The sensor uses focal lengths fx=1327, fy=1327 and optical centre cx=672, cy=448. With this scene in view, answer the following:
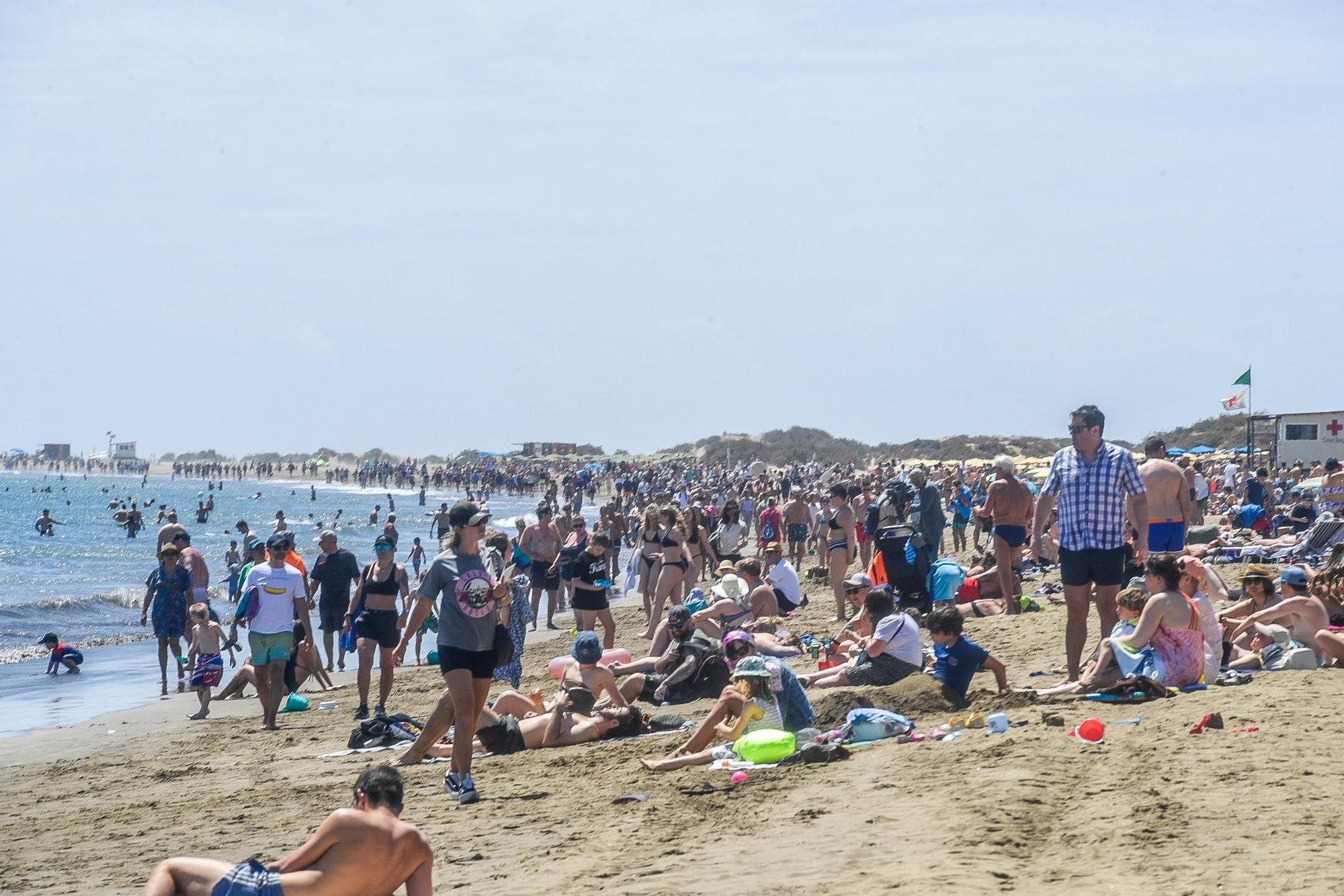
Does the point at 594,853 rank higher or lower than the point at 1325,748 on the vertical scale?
lower

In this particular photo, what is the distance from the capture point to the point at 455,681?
711 cm

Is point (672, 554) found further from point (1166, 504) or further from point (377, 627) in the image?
point (1166, 504)

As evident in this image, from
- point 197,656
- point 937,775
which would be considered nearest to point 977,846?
point 937,775

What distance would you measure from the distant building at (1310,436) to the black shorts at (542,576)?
21351mm

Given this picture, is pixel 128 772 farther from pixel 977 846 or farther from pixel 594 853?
pixel 977 846

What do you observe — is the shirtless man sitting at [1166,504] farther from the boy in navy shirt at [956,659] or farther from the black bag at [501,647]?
the black bag at [501,647]

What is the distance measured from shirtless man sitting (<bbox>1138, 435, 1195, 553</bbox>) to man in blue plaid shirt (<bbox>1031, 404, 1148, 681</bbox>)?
1779 mm

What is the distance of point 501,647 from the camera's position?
7.23 m

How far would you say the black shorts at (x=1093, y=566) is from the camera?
25.8 feet

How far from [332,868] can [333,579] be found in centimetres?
810

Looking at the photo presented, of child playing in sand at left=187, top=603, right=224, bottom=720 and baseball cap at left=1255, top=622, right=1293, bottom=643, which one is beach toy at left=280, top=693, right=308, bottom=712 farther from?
baseball cap at left=1255, top=622, right=1293, bottom=643

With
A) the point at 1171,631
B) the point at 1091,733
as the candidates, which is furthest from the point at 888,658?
the point at 1091,733

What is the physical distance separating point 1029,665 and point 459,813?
182 inches

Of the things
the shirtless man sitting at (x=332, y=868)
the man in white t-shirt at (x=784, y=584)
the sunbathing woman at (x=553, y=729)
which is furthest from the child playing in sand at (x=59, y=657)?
the shirtless man sitting at (x=332, y=868)
